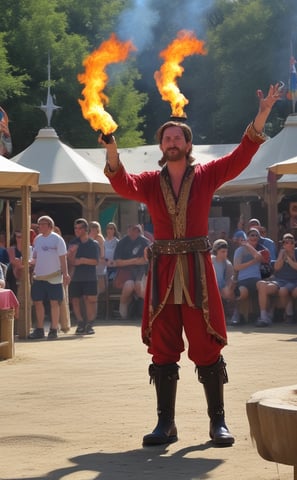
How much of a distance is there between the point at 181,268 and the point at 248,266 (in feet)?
30.8

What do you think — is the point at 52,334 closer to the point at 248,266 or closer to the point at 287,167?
the point at 248,266

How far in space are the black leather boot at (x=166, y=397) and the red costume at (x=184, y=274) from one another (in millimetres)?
57

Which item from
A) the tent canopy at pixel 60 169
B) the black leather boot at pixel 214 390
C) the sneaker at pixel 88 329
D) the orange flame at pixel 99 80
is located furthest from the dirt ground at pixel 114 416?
the tent canopy at pixel 60 169

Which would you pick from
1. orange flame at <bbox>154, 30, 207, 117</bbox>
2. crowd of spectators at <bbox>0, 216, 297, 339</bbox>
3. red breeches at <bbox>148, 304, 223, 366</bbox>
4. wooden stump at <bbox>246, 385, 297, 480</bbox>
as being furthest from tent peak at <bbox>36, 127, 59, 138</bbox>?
wooden stump at <bbox>246, 385, 297, 480</bbox>

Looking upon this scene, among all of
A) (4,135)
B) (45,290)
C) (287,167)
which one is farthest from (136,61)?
(45,290)

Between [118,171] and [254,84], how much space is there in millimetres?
31939

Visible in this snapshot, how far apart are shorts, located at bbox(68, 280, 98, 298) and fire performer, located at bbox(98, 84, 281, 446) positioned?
8449 millimetres

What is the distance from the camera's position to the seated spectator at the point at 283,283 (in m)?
15.9

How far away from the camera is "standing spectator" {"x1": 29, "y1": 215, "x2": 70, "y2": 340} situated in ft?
47.8

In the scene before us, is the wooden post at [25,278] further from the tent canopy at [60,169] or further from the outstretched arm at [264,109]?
the outstretched arm at [264,109]

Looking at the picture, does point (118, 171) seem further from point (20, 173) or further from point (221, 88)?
point (221, 88)

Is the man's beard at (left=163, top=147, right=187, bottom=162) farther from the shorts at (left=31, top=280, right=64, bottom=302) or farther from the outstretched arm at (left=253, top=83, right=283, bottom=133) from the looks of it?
the shorts at (left=31, top=280, right=64, bottom=302)

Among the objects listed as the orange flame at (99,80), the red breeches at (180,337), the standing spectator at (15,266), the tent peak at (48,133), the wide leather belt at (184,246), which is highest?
the tent peak at (48,133)

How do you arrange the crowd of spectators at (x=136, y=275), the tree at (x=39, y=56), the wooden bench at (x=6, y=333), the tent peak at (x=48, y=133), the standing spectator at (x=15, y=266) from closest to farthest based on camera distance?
the wooden bench at (x=6, y=333), the standing spectator at (x=15, y=266), the crowd of spectators at (x=136, y=275), the tent peak at (x=48, y=133), the tree at (x=39, y=56)
